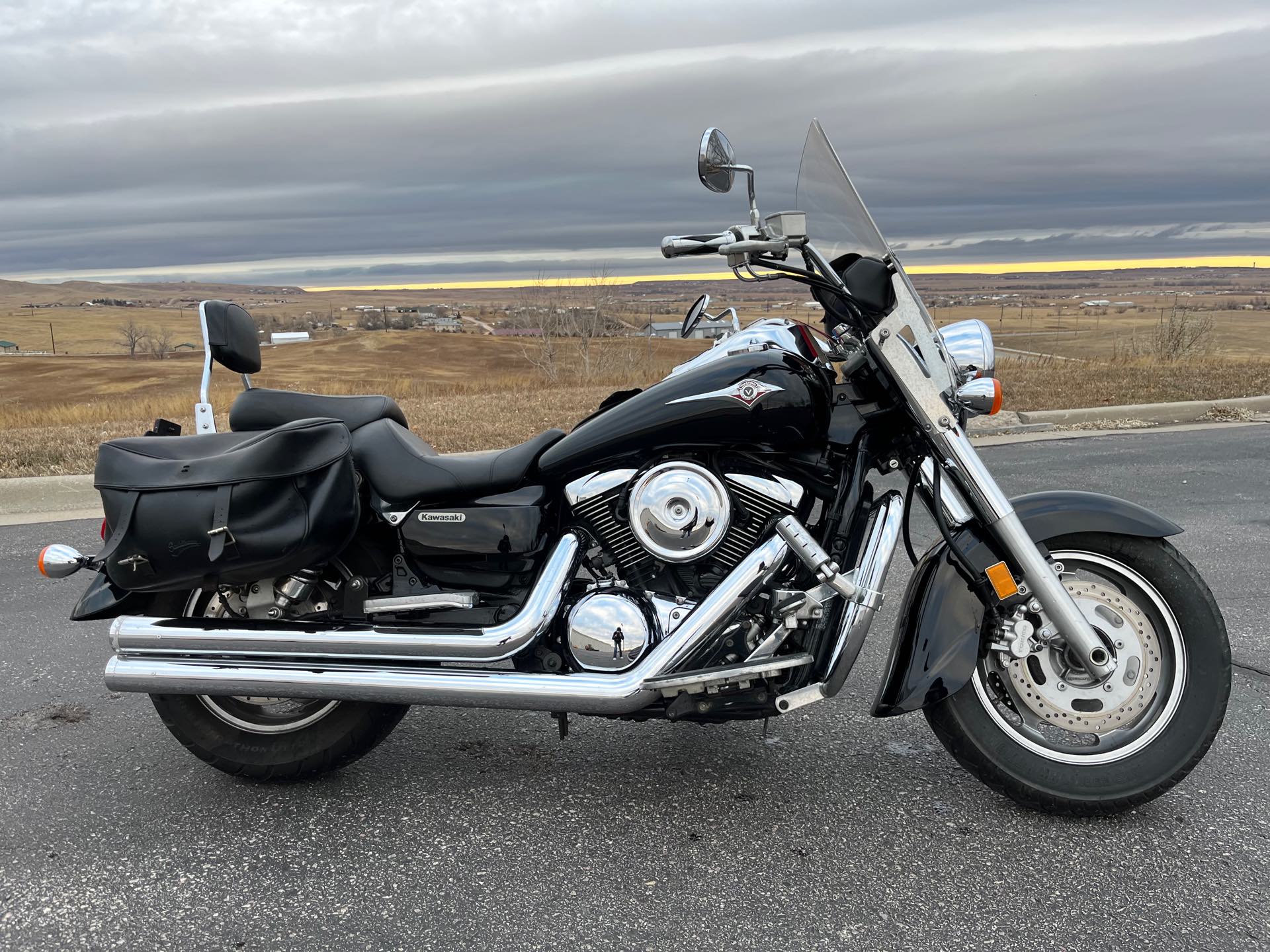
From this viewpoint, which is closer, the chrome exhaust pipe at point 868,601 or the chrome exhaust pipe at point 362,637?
the chrome exhaust pipe at point 868,601

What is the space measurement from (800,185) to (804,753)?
71.3 inches

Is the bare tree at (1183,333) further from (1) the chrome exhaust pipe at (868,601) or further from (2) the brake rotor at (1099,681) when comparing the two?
(1) the chrome exhaust pipe at (868,601)

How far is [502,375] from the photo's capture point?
85.0 feet

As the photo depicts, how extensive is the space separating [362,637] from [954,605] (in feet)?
5.53

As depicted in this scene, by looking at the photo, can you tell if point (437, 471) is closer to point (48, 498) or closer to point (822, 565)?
point (822, 565)

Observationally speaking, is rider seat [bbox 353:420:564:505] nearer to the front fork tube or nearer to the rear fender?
the rear fender

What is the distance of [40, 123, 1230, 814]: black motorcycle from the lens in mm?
2654

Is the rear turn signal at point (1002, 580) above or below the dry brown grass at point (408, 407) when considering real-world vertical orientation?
above

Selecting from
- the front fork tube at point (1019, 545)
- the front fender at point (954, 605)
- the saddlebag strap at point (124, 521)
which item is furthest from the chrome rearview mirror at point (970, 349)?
the saddlebag strap at point (124, 521)

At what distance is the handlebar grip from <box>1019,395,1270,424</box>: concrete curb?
8.17m

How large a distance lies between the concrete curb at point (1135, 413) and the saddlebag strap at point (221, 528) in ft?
29.2

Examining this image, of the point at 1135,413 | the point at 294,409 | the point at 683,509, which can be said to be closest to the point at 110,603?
the point at 294,409

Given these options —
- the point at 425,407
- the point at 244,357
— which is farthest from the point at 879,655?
the point at 425,407

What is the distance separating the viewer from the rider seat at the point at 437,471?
2879 millimetres
